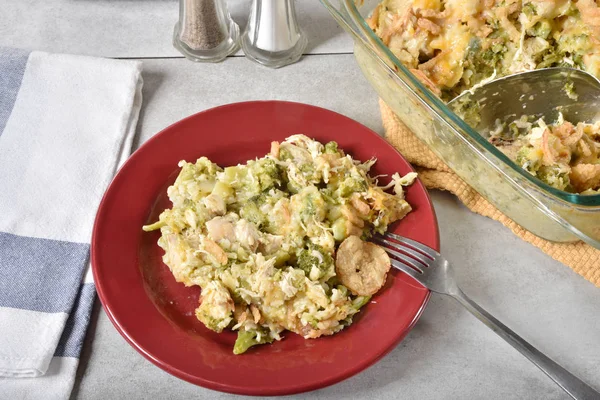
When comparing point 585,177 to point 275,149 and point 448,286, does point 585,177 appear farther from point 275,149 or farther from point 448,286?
point 275,149

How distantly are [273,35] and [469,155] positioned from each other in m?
0.84

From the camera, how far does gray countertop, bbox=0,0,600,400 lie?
159cm

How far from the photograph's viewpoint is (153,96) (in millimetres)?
2148

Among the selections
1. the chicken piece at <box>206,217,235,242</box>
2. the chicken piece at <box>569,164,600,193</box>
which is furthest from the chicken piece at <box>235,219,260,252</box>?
the chicken piece at <box>569,164,600,193</box>

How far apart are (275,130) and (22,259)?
76 centimetres

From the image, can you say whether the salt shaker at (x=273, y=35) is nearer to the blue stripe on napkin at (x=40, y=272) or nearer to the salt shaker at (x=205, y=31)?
the salt shaker at (x=205, y=31)

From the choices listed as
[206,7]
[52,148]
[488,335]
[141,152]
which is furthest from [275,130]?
[488,335]

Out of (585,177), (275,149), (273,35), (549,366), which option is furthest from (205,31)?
(549,366)

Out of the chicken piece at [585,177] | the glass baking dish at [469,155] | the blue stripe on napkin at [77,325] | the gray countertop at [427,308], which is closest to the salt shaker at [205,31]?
the gray countertop at [427,308]

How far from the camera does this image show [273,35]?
7.14 feet

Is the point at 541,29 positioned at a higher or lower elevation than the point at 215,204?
higher

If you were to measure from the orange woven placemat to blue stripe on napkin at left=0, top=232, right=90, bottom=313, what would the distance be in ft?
3.02

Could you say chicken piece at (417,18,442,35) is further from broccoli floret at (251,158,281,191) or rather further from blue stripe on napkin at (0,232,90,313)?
blue stripe on napkin at (0,232,90,313)

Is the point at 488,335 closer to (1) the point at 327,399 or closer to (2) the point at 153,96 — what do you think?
(1) the point at 327,399
